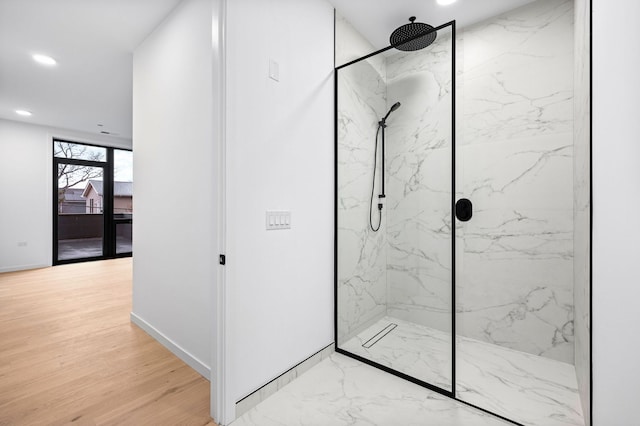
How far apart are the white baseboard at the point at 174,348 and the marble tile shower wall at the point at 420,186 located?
153 cm

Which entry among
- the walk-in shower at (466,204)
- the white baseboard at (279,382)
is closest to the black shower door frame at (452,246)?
the walk-in shower at (466,204)

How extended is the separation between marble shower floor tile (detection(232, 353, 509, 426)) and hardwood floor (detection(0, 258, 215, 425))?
14.8 inches

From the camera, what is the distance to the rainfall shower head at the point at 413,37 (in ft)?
5.89

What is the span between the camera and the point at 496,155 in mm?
2250

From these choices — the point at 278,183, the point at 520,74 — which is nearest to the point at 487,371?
the point at 278,183

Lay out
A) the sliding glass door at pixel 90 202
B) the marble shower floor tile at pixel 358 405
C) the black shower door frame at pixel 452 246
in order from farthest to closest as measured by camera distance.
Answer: the sliding glass door at pixel 90 202 → the black shower door frame at pixel 452 246 → the marble shower floor tile at pixel 358 405

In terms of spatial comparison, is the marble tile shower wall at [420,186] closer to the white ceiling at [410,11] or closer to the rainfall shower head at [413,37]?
the rainfall shower head at [413,37]

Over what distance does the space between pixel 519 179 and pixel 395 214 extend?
0.96 metres

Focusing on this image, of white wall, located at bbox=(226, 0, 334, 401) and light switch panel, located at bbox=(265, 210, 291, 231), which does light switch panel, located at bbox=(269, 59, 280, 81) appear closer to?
white wall, located at bbox=(226, 0, 334, 401)

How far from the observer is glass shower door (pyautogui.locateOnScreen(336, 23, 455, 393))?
1922 mm

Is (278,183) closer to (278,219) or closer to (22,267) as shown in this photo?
(278,219)

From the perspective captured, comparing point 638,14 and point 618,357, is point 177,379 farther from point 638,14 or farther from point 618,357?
point 638,14

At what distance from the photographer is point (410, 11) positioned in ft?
7.16

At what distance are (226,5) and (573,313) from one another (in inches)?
115
